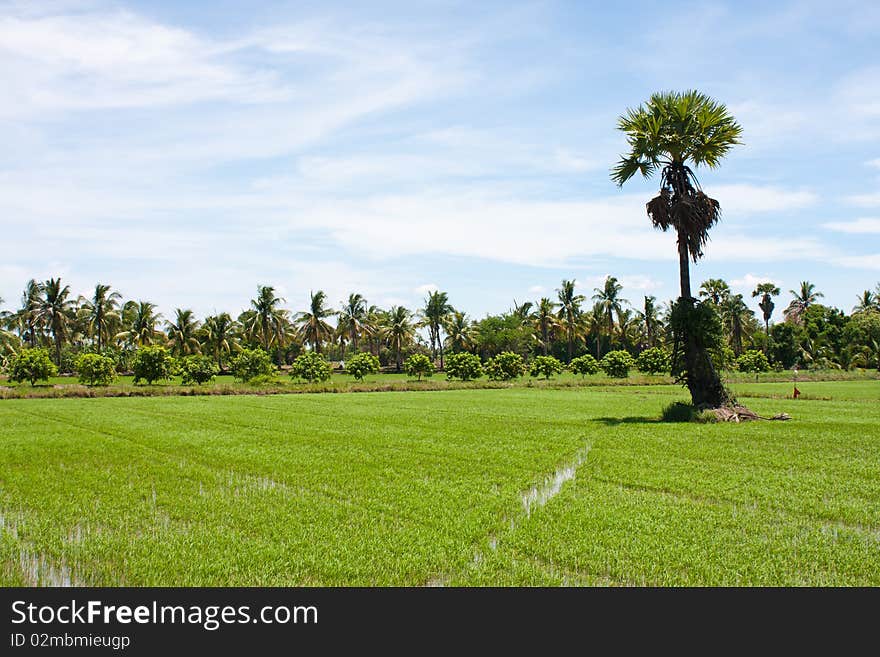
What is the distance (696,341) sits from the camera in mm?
23781

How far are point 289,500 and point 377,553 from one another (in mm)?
3669

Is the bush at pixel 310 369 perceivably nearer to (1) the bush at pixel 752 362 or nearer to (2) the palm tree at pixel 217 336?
(2) the palm tree at pixel 217 336

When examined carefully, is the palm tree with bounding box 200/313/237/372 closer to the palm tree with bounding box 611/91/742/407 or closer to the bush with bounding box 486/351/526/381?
the bush with bounding box 486/351/526/381

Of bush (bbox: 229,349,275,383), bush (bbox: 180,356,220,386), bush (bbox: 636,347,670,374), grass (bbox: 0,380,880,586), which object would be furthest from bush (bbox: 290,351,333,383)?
grass (bbox: 0,380,880,586)

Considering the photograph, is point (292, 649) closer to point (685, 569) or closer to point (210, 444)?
point (685, 569)

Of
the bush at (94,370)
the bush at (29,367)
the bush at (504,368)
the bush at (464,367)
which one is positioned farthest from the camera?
the bush at (504,368)

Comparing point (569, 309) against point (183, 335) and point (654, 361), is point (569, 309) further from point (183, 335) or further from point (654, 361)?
point (183, 335)

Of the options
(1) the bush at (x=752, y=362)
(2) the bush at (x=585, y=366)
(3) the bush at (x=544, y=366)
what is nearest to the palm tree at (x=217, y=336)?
(3) the bush at (x=544, y=366)

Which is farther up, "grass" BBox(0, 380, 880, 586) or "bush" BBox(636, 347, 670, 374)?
"bush" BBox(636, 347, 670, 374)

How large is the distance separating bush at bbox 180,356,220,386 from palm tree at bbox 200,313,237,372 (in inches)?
548

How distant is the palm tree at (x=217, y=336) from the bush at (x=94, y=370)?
23.1m

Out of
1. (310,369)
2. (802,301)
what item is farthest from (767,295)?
(310,369)

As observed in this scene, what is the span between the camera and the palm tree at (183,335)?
240 feet

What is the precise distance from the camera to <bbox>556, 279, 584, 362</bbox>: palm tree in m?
80.1
